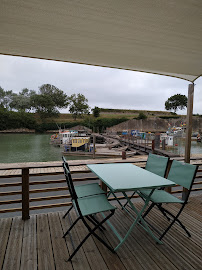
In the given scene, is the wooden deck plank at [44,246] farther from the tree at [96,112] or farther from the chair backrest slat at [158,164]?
the tree at [96,112]

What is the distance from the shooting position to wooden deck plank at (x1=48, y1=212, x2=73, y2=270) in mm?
1508

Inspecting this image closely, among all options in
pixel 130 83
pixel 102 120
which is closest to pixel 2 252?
pixel 102 120

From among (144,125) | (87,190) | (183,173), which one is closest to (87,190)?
(87,190)

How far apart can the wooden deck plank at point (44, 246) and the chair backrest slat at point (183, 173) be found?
1538 mm

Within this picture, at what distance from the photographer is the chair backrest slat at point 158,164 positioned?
7.70 ft

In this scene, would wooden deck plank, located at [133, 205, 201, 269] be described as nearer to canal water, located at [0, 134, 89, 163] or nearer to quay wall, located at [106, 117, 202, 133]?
canal water, located at [0, 134, 89, 163]

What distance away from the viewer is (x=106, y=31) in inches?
65.5

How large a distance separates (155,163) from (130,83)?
73.0 metres

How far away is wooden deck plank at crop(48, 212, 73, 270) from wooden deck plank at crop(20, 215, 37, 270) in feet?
0.60

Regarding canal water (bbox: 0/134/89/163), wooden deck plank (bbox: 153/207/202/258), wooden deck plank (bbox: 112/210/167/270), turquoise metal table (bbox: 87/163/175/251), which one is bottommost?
canal water (bbox: 0/134/89/163)

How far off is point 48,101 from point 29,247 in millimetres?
52452

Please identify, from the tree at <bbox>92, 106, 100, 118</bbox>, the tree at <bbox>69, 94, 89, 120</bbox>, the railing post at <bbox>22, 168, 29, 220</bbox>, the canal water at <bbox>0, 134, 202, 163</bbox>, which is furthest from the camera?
the tree at <bbox>69, 94, 89, 120</bbox>

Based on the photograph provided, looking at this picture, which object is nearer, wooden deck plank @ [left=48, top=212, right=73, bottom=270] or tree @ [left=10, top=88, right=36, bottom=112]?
wooden deck plank @ [left=48, top=212, right=73, bottom=270]

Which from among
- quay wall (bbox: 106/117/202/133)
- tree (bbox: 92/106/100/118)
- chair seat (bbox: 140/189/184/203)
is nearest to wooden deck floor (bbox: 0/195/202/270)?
chair seat (bbox: 140/189/184/203)
